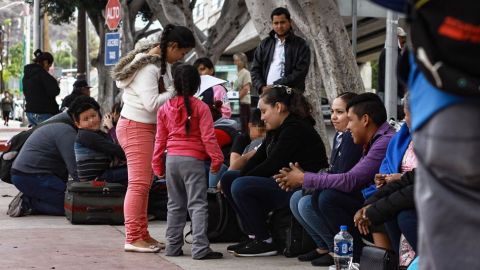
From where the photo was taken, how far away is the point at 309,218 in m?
7.82

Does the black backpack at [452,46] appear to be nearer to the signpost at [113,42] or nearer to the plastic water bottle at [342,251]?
the plastic water bottle at [342,251]

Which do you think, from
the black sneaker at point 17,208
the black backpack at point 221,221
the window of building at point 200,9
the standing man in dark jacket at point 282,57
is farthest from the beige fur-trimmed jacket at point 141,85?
the window of building at point 200,9

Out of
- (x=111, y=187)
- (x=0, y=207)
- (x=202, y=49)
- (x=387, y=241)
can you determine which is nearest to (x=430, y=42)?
(x=387, y=241)

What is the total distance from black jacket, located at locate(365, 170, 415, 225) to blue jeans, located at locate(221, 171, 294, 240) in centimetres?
210

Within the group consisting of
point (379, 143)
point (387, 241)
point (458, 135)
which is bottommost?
point (387, 241)

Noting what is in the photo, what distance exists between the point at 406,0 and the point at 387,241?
4000 mm

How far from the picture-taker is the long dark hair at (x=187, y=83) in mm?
8391

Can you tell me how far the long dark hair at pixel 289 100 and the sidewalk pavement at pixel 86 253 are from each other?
1160mm

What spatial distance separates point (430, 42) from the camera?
2.68 m

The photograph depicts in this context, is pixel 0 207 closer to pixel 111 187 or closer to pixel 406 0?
pixel 111 187

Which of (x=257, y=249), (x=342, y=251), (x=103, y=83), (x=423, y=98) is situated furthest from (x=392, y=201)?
(x=103, y=83)

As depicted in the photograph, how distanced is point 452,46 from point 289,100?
5.80 metres

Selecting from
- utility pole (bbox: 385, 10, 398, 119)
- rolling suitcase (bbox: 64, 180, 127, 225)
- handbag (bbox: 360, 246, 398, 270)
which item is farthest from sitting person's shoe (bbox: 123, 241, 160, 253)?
handbag (bbox: 360, 246, 398, 270)

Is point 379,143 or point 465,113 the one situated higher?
point 465,113
